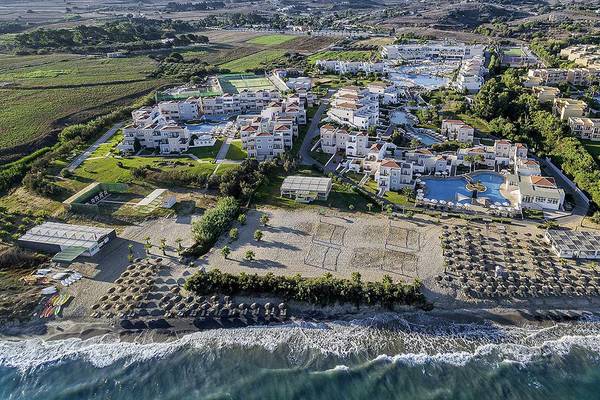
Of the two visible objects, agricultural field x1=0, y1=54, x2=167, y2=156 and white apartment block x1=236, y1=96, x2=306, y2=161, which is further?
agricultural field x1=0, y1=54, x2=167, y2=156

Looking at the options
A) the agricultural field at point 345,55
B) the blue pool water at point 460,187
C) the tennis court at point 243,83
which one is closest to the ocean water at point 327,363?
the blue pool water at point 460,187

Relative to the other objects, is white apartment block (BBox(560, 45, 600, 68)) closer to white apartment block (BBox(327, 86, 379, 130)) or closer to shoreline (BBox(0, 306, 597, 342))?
white apartment block (BBox(327, 86, 379, 130))

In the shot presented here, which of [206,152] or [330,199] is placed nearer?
[330,199]

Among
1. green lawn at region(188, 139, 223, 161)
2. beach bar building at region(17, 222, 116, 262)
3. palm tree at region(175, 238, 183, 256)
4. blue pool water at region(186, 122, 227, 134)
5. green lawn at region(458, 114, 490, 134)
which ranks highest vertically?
beach bar building at region(17, 222, 116, 262)

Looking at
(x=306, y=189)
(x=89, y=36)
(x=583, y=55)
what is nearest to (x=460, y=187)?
(x=306, y=189)

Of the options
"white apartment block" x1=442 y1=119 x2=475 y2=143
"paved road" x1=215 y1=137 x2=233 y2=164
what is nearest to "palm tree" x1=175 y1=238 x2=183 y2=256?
"paved road" x1=215 y1=137 x2=233 y2=164

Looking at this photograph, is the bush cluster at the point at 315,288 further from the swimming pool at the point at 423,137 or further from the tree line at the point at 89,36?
the tree line at the point at 89,36

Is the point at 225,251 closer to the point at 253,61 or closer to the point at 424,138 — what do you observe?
the point at 424,138
